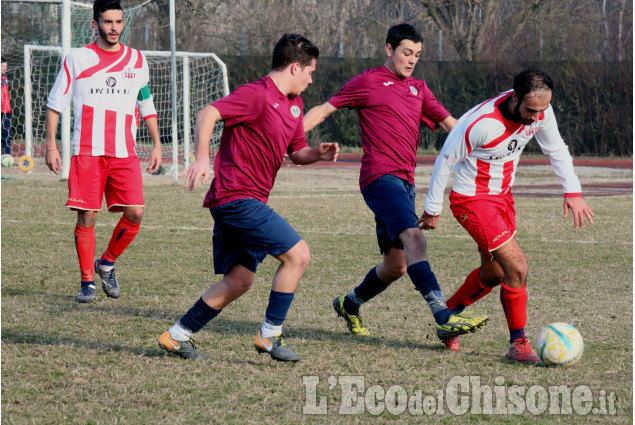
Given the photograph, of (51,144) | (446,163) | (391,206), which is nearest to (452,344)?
(391,206)

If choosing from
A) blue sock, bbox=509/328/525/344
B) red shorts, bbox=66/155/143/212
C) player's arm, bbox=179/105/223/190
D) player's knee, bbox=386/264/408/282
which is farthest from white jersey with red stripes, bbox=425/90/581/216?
red shorts, bbox=66/155/143/212

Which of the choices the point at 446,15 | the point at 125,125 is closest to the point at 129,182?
the point at 125,125

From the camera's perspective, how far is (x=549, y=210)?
472 inches

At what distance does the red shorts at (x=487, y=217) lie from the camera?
15.4 feet

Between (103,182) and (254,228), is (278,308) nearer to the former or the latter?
(254,228)

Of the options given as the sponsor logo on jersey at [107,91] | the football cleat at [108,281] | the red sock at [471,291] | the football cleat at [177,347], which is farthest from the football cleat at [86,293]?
the red sock at [471,291]

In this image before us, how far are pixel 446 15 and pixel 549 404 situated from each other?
27.3 meters

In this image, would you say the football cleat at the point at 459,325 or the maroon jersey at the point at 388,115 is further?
the maroon jersey at the point at 388,115

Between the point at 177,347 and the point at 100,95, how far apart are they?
8.29 feet

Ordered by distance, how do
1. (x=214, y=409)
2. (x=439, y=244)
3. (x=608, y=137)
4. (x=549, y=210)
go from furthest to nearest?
(x=608, y=137) < (x=549, y=210) < (x=439, y=244) < (x=214, y=409)

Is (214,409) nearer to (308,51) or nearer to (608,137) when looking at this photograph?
(308,51)

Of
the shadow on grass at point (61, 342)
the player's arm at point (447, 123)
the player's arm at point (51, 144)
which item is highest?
the player's arm at point (447, 123)

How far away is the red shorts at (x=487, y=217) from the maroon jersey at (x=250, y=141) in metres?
1.08

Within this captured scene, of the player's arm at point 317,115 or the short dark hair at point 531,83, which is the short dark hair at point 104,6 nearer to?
the player's arm at point 317,115
